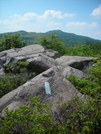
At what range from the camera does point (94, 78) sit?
870 centimetres

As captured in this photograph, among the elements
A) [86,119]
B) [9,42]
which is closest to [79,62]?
[86,119]

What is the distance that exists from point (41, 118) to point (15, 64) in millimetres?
7729

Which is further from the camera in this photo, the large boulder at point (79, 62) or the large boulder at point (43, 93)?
the large boulder at point (79, 62)

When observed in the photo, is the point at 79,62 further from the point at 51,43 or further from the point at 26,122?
the point at 51,43

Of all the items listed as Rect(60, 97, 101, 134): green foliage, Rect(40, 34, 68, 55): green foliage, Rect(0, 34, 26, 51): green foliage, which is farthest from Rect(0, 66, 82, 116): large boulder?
Rect(40, 34, 68, 55): green foliage

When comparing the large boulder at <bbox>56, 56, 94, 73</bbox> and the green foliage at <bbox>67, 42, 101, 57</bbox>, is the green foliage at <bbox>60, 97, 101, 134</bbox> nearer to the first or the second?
the large boulder at <bbox>56, 56, 94, 73</bbox>

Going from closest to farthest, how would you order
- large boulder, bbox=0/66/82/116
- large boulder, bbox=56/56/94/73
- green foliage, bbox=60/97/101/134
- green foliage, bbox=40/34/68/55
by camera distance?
green foliage, bbox=60/97/101/134 < large boulder, bbox=0/66/82/116 < large boulder, bbox=56/56/94/73 < green foliage, bbox=40/34/68/55

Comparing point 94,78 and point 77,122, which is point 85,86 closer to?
point 94,78

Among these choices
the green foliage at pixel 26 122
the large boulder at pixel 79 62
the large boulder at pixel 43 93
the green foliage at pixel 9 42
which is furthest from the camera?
the green foliage at pixel 9 42

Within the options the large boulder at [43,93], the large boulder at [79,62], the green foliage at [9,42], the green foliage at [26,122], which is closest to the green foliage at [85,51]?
the green foliage at [9,42]

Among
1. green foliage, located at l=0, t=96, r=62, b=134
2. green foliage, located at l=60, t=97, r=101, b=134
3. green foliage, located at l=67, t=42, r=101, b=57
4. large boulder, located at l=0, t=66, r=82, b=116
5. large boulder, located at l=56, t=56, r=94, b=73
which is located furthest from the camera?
green foliage, located at l=67, t=42, r=101, b=57

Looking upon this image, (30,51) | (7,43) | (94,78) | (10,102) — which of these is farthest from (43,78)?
(7,43)

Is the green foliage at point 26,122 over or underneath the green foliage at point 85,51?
over

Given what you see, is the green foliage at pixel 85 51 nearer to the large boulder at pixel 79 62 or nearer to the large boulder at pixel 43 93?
the large boulder at pixel 79 62
